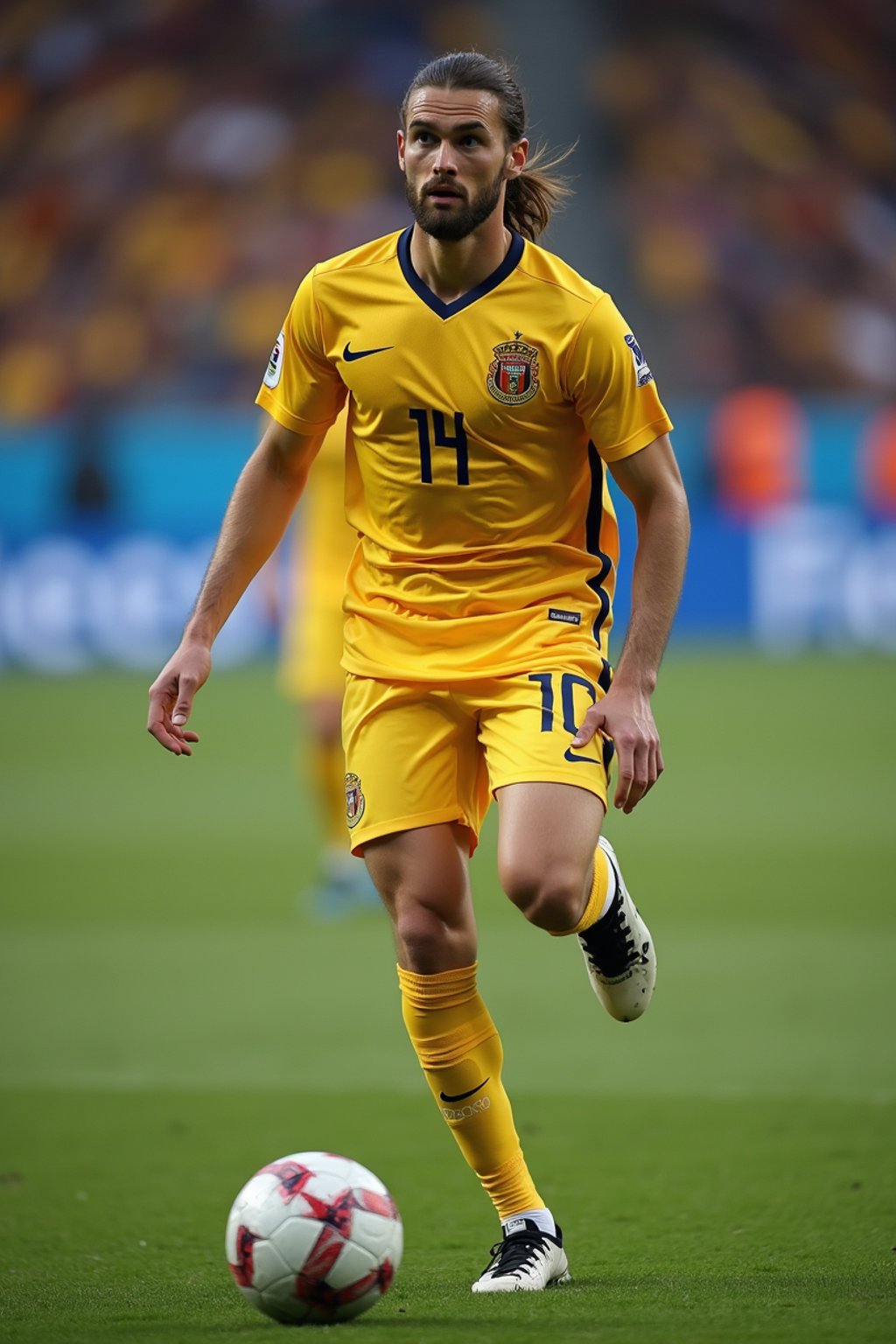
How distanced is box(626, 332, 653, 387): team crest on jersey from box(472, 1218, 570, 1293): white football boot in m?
1.64

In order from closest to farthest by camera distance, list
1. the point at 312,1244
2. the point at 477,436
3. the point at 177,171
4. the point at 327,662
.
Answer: the point at 312,1244, the point at 477,436, the point at 327,662, the point at 177,171

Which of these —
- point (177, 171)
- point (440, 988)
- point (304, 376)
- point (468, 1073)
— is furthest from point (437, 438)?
point (177, 171)

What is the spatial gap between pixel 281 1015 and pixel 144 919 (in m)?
1.75

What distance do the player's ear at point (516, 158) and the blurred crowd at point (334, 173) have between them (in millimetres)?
19065

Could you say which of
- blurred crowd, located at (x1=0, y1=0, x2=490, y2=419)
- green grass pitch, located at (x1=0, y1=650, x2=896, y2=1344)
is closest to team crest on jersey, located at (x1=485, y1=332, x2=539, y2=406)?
green grass pitch, located at (x1=0, y1=650, x2=896, y2=1344)

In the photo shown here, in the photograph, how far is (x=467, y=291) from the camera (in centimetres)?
386

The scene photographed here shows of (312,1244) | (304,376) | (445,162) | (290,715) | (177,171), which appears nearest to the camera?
(312,1244)

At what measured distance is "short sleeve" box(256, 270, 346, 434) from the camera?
12.9ft

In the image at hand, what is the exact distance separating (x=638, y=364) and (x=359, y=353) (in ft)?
1.83

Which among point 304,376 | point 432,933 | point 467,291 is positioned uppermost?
point 467,291

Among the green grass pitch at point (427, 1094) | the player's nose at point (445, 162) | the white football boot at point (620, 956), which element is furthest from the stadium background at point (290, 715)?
the player's nose at point (445, 162)

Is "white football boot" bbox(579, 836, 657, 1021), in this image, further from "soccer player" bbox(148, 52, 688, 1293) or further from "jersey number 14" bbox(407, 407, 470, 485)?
"jersey number 14" bbox(407, 407, 470, 485)

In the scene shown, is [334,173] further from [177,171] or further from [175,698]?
[175,698]

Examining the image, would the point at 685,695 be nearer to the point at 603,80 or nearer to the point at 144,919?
the point at 144,919
